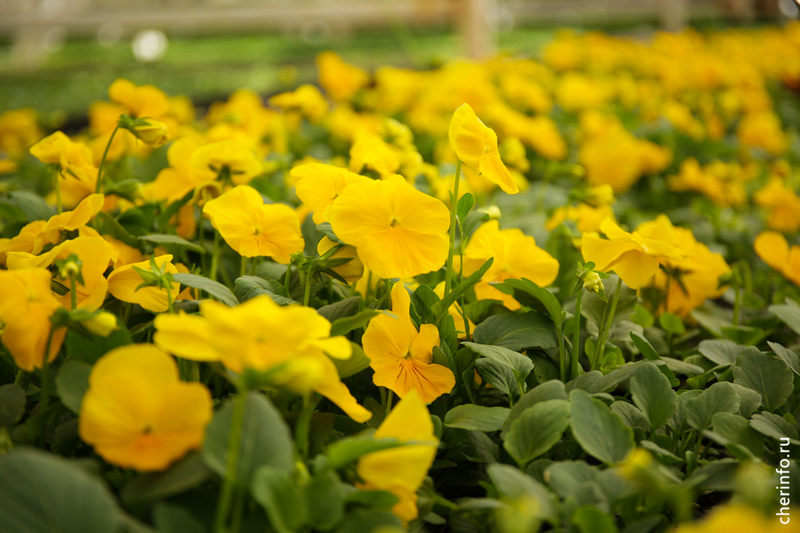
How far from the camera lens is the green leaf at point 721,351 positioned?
68 cm

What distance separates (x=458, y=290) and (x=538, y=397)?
0.13 metres

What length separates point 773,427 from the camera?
549mm

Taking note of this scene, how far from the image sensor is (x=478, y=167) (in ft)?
1.92

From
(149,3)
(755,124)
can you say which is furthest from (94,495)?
(149,3)

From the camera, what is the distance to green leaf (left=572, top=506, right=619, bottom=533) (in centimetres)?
42

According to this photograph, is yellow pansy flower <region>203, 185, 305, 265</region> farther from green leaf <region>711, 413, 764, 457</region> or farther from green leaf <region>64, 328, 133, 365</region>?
green leaf <region>711, 413, 764, 457</region>

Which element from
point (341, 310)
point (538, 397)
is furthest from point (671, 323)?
point (341, 310)

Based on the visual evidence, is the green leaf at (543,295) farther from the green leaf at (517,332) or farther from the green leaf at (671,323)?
the green leaf at (671,323)

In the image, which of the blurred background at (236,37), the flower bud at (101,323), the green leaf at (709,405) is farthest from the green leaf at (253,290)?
the blurred background at (236,37)

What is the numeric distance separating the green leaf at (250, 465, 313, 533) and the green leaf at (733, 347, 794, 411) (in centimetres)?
47

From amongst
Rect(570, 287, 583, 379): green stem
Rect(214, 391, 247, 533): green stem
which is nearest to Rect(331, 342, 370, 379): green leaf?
Rect(214, 391, 247, 533): green stem

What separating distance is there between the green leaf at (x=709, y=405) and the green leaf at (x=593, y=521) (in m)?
0.19

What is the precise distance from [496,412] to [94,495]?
12.2 inches

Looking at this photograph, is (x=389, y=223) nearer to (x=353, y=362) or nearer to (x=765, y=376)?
(x=353, y=362)
